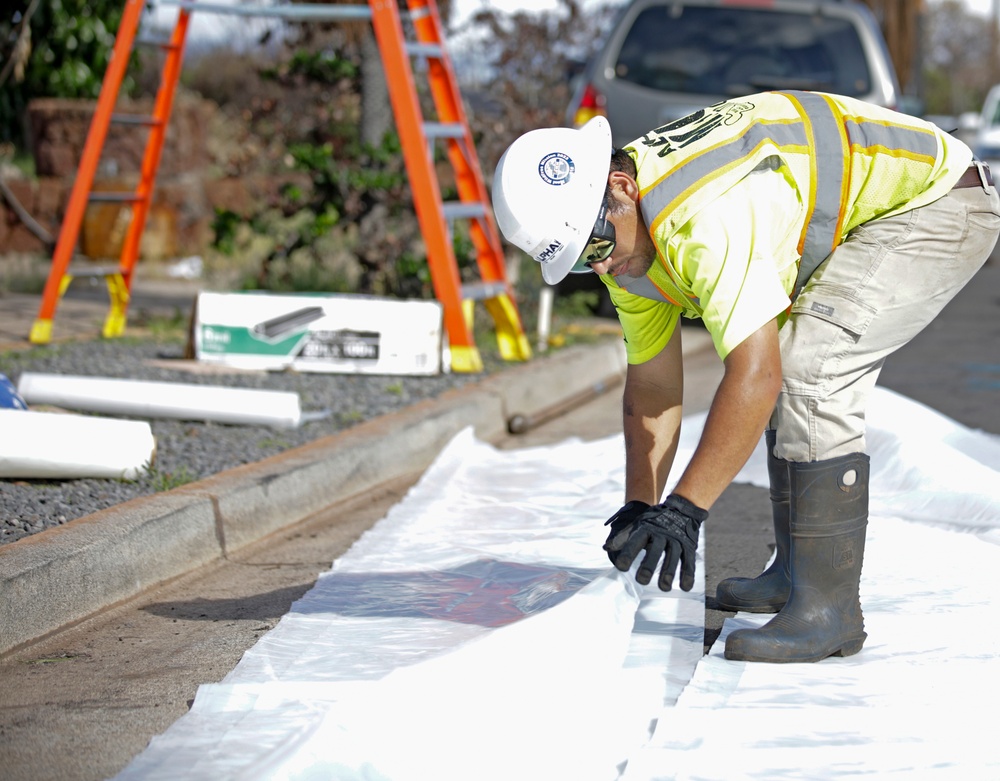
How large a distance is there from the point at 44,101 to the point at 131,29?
5668 mm

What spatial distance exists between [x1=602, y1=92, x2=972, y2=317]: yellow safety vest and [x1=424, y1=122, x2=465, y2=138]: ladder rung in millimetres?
3461

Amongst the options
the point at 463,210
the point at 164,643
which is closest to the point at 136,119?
the point at 463,210

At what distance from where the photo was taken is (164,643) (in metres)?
2.96

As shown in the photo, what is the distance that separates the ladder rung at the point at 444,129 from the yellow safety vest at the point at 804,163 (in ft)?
11.4

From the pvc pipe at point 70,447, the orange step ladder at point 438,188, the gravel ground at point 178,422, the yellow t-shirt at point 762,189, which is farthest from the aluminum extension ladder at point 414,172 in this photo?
the yellow t-shirt at point 762,189

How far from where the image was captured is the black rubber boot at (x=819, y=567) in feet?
8.87

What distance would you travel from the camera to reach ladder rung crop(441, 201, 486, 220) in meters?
6.10

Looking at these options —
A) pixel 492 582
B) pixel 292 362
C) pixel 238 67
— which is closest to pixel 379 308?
pixel 292 362

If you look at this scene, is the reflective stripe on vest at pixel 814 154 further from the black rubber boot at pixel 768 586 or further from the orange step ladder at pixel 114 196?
the orange step ladder at pixel 114 196

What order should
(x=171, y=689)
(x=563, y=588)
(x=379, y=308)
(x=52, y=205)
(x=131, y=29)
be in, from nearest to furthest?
(x=171, y=689) < (x=563, y=588) < (x=379, y=308) < (x=131, y=29) < (x=52, y=205)

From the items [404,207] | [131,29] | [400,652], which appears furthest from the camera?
[404,207]

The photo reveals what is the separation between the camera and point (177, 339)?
22.4 feet

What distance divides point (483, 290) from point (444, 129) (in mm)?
836

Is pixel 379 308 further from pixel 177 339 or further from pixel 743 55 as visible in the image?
pixel 743 55
